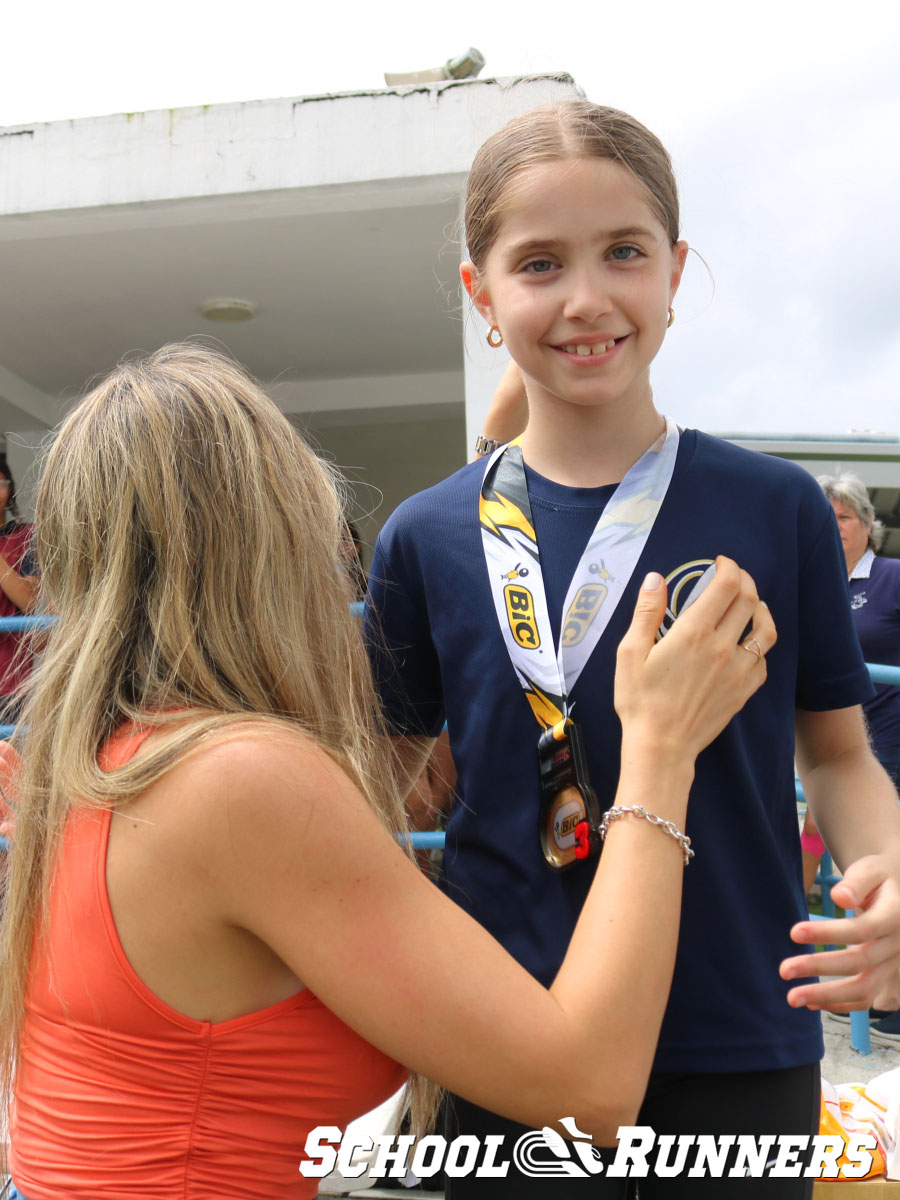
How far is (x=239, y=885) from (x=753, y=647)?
2.19 ft

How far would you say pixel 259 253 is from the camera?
611 centimetres

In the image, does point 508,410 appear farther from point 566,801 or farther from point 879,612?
point 879,612

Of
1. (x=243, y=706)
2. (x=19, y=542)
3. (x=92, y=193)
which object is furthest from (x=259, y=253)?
(x=243, y=706)

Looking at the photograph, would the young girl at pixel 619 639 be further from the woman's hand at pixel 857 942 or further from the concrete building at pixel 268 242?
the concrete building at pixel 268 242

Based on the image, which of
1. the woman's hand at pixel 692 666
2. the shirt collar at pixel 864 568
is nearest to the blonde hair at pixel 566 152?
the woman's hand at pixel 692 666

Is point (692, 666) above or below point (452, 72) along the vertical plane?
below

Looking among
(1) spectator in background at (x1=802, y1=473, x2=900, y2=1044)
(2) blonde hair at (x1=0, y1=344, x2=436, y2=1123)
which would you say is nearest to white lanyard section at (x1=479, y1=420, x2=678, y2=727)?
(2) blonde hair at (x1=0, y1=344, x2=436, y2=1123)

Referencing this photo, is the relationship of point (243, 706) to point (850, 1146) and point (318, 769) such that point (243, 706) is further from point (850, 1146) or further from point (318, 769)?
point (850, 1146)

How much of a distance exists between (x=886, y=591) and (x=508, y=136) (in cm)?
407

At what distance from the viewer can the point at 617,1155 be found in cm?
129

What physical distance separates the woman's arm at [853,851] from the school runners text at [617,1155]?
0.21m

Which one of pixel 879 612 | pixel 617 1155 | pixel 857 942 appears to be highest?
pixel 879 612

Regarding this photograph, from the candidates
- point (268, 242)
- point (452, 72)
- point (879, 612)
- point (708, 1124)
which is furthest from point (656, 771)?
point (268, 242)

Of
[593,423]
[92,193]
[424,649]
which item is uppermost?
[92,193]
